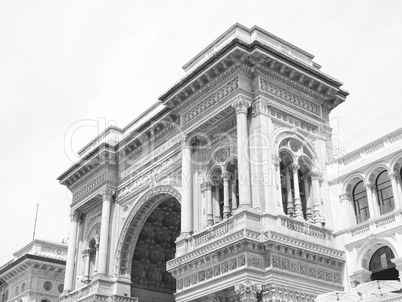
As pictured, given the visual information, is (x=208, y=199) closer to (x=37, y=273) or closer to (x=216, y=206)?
(x=216, y=206)

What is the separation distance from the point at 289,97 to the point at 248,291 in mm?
9516

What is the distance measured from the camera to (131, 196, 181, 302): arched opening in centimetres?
3372

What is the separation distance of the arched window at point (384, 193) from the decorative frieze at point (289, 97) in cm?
479

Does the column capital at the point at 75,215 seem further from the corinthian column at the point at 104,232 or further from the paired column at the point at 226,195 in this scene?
the paired column at the point at 226,195

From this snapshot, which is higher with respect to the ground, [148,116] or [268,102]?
[148,116]

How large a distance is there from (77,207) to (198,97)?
1337cm

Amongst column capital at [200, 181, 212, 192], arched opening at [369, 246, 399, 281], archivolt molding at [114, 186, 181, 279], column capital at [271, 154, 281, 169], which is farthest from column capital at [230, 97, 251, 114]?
archivolt molding at [114, 186, 181, 279]

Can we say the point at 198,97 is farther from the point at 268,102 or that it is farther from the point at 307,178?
the point at 307,178

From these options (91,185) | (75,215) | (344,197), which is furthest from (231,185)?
(75,215)

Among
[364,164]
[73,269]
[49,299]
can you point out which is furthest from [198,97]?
[49,299]

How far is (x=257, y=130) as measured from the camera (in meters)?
24.8

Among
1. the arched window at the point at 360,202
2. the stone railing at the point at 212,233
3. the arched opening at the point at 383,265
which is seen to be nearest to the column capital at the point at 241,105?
the stone railing at the point at 212,233

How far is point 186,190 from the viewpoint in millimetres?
26984

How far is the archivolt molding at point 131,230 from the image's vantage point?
3225cm
